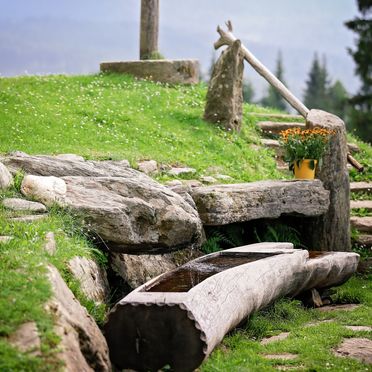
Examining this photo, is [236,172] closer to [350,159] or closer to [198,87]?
[350,159]

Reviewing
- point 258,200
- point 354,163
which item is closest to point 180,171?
point 258,200

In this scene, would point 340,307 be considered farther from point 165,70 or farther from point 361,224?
point 165,70

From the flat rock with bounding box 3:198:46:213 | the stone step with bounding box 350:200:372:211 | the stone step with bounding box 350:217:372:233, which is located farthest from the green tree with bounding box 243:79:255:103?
the flat rock with bounding box 3:198:46:213

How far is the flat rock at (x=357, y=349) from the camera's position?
7460 mm

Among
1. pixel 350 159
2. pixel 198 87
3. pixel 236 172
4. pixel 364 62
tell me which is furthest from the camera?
pixel 364 62

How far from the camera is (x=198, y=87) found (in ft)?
61.9

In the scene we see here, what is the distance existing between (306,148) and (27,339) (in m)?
7.69

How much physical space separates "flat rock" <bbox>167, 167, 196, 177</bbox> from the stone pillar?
6.82ft

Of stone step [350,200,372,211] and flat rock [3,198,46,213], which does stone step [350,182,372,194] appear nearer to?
stone step [350,200,372,211]

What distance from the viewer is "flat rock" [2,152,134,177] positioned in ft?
30.8

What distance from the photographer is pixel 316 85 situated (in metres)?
67.4

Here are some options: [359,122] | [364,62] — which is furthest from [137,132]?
[359,122]

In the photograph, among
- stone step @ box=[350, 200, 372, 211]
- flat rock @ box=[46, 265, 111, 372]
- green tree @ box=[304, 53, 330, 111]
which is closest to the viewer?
flat rock @ box=[46, 265, 111, 372]

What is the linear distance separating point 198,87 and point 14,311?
13.6 metres
